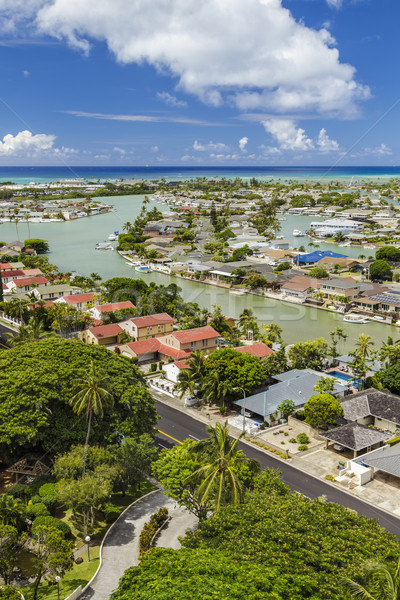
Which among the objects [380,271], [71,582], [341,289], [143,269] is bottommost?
[71,582]

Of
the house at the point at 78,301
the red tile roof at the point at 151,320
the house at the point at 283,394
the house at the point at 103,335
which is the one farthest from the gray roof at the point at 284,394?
the house at the point at 78,301

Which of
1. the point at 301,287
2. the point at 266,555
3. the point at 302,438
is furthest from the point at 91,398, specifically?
the point at 301,287

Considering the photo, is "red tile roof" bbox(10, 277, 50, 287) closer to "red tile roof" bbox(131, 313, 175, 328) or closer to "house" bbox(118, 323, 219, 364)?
"red tile roof" bbox(131, 313, 175, 328)

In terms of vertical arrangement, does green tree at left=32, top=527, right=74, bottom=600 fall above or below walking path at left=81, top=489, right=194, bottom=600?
above

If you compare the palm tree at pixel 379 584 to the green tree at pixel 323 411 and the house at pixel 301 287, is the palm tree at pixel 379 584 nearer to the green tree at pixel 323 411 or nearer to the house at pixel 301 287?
the green tree at pixel 323 411

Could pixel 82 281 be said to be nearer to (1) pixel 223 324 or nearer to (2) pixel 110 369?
(1) pixel 223 324

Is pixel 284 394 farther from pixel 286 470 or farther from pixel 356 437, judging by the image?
pixel 286 470

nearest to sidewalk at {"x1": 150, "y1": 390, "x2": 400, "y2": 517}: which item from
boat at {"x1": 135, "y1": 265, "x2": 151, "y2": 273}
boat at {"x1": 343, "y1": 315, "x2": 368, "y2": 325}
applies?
boat at {"x1": 343, "y1": 315, "x2": 368, "y2": 325}
